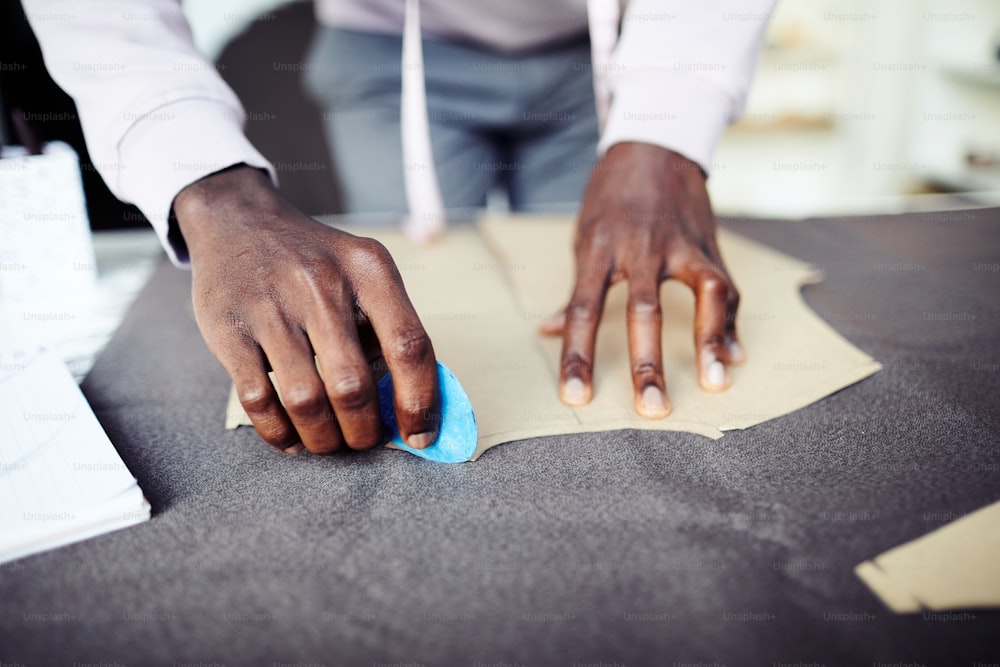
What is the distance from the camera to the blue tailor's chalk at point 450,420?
57 centimetres

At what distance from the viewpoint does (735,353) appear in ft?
2.45

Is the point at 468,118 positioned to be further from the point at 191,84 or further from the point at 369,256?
the point at 369,256

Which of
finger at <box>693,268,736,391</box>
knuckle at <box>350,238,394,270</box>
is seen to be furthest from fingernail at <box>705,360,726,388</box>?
knuckle at <box>350,238,394,270</box>

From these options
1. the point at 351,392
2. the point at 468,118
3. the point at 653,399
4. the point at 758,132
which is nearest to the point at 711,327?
the point at 653,399

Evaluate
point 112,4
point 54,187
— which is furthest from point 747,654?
point 54,187

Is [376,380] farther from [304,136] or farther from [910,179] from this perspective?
[910,179]

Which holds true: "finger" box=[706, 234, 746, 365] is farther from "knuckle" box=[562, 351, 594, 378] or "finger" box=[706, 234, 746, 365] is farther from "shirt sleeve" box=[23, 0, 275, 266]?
"shirt sleeve" box=[23, 0, 275, 266]

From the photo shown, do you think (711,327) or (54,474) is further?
(711,327)

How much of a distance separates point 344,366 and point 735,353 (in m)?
0.45

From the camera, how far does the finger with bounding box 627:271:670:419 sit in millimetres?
649

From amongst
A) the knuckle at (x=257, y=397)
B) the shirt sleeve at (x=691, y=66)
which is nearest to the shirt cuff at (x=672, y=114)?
the shirt sleeve at (x=691, y=66)

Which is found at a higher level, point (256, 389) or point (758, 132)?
point (256, 389)

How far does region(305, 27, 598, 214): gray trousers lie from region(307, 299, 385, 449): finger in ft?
2.45

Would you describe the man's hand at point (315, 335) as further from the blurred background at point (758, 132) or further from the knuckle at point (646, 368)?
the blurred background at point (758, 132)
